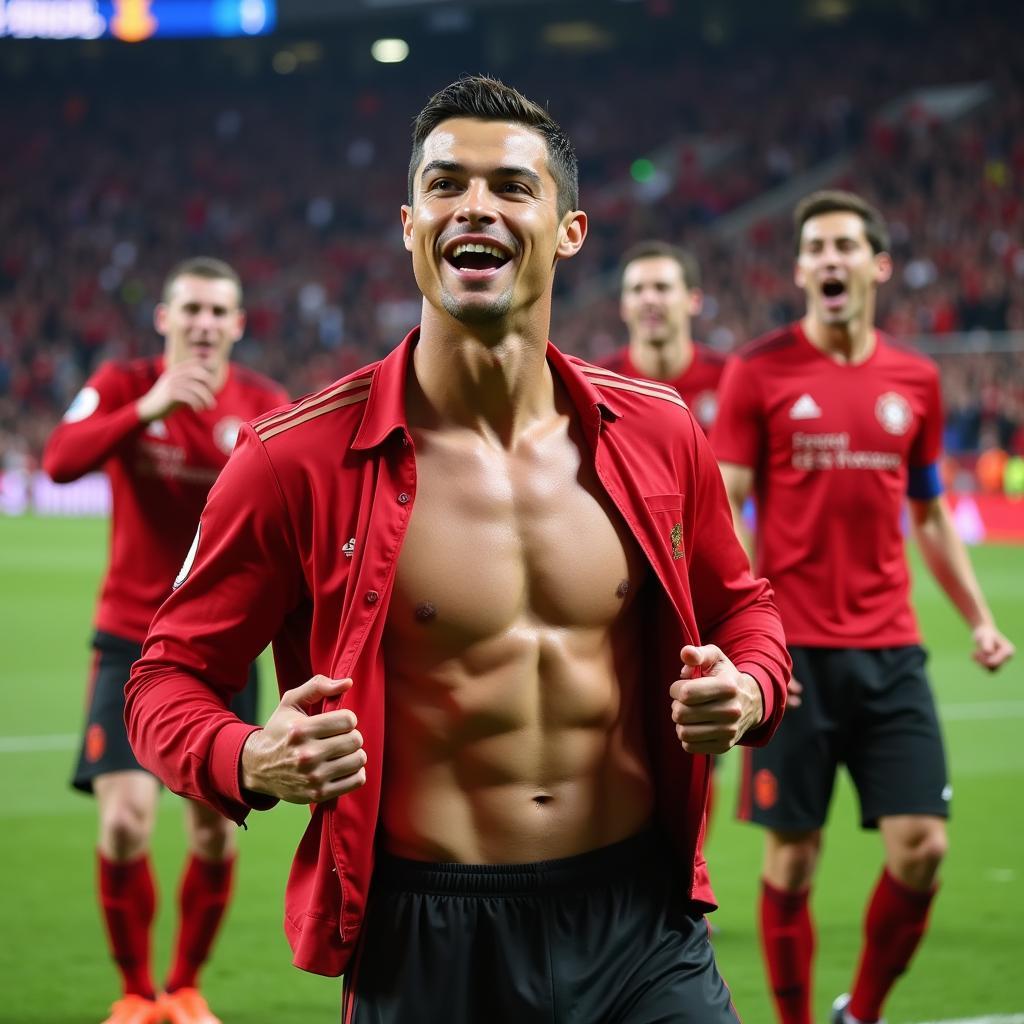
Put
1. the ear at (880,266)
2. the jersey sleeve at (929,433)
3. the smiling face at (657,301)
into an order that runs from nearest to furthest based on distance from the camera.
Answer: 1. the jersey sleeve at (929,433)
2. the ear at (880,266)
3. the smiling face at (657,301)

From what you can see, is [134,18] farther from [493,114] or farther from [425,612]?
[425,612]

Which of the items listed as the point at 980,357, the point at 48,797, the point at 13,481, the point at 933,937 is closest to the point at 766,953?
the point at 933,937

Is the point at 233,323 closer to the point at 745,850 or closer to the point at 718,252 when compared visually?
the point at 745,850

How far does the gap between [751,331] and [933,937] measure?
2591cm

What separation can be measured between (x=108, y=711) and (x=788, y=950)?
2.36 meters

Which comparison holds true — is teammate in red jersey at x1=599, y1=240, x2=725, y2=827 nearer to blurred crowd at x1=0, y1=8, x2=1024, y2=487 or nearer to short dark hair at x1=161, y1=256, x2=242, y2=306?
short dark hair at x1=161, y1=256, x2=242, y2=306

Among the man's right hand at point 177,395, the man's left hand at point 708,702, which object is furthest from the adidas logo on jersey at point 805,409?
the man's left hand at point 708,702

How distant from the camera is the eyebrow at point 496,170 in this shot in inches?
122

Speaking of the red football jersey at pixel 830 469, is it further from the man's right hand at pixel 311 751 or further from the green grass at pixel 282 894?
the man's right hand at pixel 311 751

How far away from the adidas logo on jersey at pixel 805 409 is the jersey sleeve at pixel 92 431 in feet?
7.06


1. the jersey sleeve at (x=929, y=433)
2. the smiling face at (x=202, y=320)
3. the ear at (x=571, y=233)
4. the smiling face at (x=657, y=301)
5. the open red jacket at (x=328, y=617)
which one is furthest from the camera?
the smiling face at (x=657, y=301)

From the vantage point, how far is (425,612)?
3.05m

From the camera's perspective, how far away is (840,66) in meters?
→ 39.2

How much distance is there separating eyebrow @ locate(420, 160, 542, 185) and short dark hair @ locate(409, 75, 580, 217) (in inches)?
2.6
